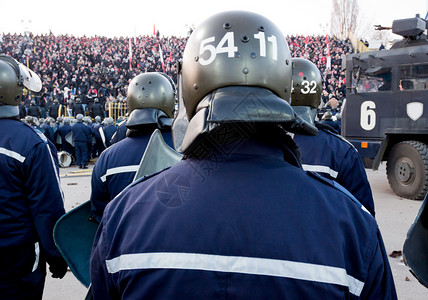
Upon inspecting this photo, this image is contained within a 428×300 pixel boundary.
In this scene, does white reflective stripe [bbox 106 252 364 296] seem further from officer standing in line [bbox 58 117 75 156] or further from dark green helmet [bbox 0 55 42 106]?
officer standing in line [bbox 58 117 75 156]

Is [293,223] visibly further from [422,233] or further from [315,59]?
[315,59]

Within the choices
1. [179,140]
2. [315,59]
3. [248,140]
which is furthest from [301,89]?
[315,59]

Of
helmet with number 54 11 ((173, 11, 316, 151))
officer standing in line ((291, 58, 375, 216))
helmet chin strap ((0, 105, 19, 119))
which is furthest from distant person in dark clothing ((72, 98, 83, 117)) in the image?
helmet with number 54 11 ((173, 11, 316, 151))

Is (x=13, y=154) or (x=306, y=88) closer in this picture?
(x=13, y=154)

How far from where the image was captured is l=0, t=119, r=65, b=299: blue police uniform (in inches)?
102

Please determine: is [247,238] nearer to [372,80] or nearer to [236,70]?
[236,70]

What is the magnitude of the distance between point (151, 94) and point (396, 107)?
6675 millimetres

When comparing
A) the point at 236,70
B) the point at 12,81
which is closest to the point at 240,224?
the point at 236,70

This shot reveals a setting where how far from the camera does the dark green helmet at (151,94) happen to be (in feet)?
11.5

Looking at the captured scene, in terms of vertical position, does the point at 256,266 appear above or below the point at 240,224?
below

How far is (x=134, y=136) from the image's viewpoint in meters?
3.21

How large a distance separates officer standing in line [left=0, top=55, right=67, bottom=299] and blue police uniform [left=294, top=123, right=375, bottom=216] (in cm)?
186

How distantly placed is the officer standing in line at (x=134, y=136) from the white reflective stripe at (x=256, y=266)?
1417 mm

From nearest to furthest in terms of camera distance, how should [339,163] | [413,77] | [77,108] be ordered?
[339,163], [413,77], [77,108]
